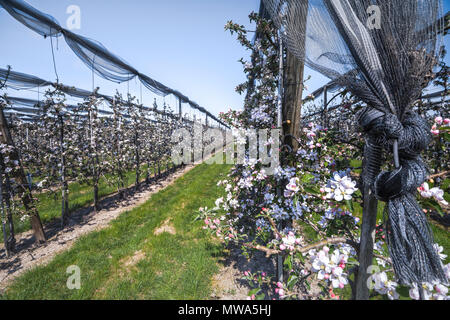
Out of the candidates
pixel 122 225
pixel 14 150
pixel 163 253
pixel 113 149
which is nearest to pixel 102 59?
pixel 113 149

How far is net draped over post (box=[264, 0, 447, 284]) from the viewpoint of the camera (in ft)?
2.09

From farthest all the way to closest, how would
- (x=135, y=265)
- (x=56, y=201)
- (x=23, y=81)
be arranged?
(x=23, y=81) → (x=56, y=201) → (x=135, y=265)

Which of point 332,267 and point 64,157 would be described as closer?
point 332,267

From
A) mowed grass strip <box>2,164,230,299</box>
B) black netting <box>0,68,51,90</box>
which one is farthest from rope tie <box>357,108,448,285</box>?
black netting <box>0,68,51,90</box>

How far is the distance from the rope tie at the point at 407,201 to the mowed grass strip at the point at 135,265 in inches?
61.5

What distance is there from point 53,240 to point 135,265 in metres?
2.55

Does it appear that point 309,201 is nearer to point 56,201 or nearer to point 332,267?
point 332,267

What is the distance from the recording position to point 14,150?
134 inches

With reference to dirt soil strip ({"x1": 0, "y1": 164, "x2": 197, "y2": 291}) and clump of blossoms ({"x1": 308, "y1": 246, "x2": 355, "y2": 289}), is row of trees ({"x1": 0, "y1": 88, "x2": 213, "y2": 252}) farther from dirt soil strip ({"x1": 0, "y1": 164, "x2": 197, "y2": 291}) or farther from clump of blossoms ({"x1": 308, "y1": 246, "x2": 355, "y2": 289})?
clump of blossoms ({"x1": 308, "y1": 246, "x2": 355, "y2": 289})

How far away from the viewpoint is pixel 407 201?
660 millimetres

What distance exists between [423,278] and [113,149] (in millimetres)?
7641

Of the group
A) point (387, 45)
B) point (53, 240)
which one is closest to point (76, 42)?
point (53, 240)

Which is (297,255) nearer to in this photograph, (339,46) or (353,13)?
(339,46)

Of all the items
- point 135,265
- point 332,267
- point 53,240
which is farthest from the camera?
point 53,240
